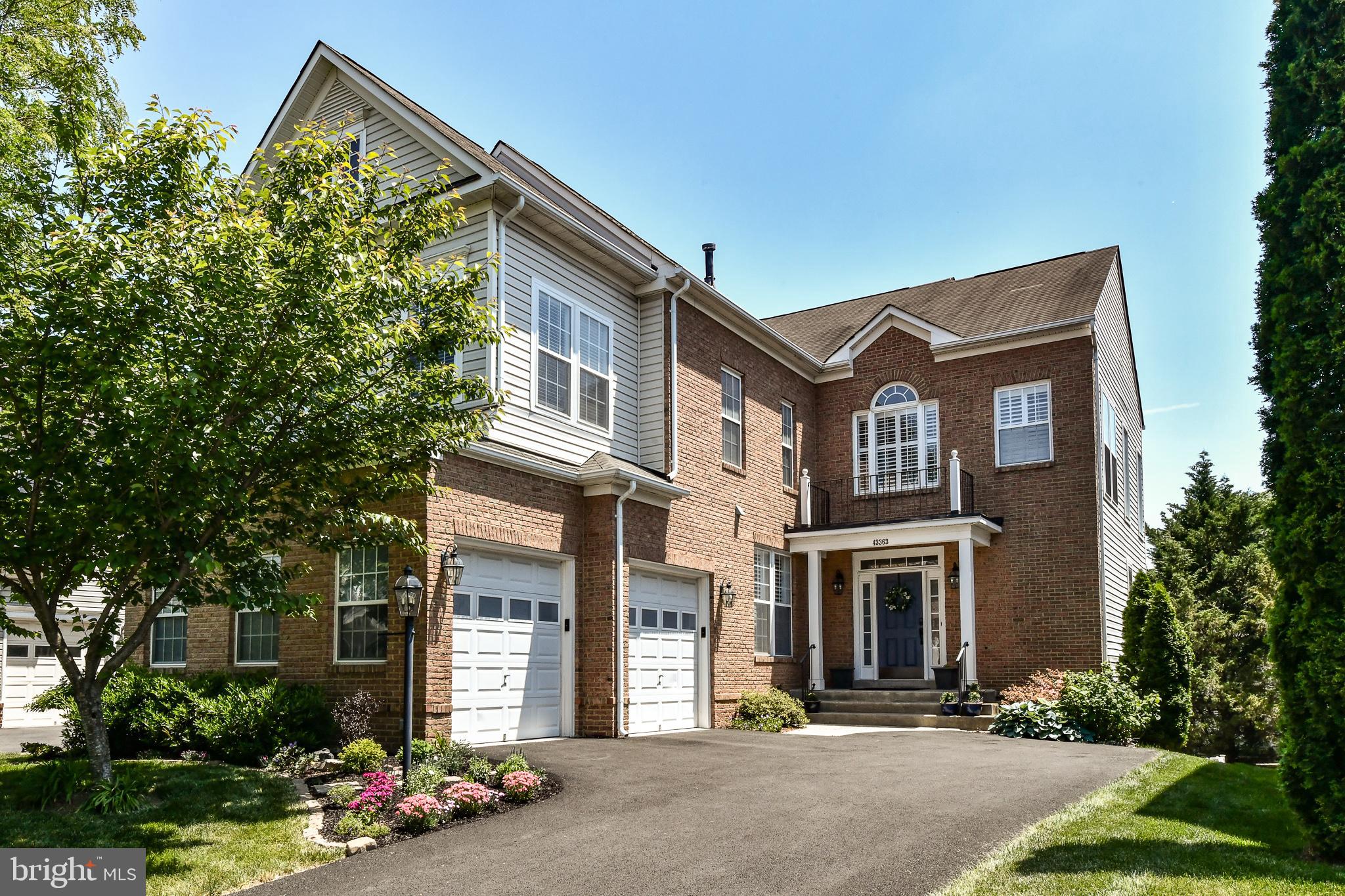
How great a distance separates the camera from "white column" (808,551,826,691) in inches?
770

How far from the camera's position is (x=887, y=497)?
20.7 meters

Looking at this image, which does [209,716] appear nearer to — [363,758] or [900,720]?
[363,758]

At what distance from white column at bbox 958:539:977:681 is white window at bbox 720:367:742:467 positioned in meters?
4.35

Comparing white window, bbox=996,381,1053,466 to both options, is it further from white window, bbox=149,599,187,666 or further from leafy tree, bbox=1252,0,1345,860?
white window, bbox=149,599,187,666

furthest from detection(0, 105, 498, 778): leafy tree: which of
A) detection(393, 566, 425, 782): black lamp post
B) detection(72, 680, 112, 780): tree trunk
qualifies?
detection(393, 566, 425, 782): black lamp post

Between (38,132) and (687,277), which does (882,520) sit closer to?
(687,277)

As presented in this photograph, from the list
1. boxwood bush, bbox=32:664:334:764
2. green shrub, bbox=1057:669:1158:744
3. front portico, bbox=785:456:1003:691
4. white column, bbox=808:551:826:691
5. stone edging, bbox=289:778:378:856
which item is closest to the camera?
stone edging, bbox=289:778:378:856

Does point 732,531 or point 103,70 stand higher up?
point 103,70

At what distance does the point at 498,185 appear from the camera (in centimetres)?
1315

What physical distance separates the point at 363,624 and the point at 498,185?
5.73 metres

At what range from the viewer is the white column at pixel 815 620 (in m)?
19.6

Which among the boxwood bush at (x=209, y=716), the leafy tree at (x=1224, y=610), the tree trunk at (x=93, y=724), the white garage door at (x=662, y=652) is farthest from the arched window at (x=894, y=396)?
the tree trunk at (x=93, y=724)

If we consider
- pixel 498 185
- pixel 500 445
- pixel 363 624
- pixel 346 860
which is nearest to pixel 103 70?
pixel 498 185

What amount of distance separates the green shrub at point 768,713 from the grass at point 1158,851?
280 inches
